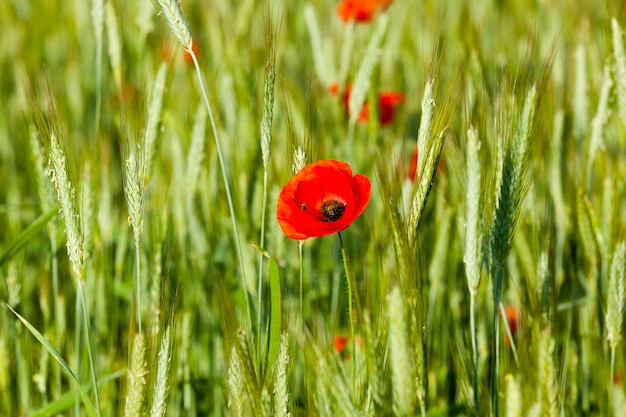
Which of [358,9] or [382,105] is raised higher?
[358,9]

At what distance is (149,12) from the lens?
1.38 meters

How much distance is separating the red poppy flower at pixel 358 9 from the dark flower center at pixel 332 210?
81 centimetres

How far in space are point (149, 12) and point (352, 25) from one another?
430 millimetres

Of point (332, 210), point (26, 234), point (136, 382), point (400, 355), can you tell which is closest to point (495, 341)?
point (400, 355)

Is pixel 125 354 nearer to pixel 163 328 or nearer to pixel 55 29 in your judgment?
pixel 163 328

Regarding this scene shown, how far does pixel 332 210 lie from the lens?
0.95 meters

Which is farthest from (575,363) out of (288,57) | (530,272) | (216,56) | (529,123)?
(288,57)

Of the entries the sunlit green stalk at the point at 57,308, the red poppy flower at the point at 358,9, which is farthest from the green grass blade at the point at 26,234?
the red poppy flower at the point at 358,9

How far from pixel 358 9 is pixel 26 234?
95 cm

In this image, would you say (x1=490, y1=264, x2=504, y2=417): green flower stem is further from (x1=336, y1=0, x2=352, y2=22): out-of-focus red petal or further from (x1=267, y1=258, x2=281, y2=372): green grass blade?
(x1=336, y1=0, x2=352, y2=22): out-of-focus red petal

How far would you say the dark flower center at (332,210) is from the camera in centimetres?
94

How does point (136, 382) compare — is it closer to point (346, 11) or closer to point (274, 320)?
point (274, 320)

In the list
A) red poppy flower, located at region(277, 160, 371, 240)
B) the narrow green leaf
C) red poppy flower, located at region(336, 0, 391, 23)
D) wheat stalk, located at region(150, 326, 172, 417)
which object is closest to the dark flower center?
red poppy flower, located at region(277, 160, 371, 240)

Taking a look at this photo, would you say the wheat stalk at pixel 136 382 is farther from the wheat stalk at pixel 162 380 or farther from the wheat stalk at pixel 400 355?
the wheat stalk at pixel 400 355
